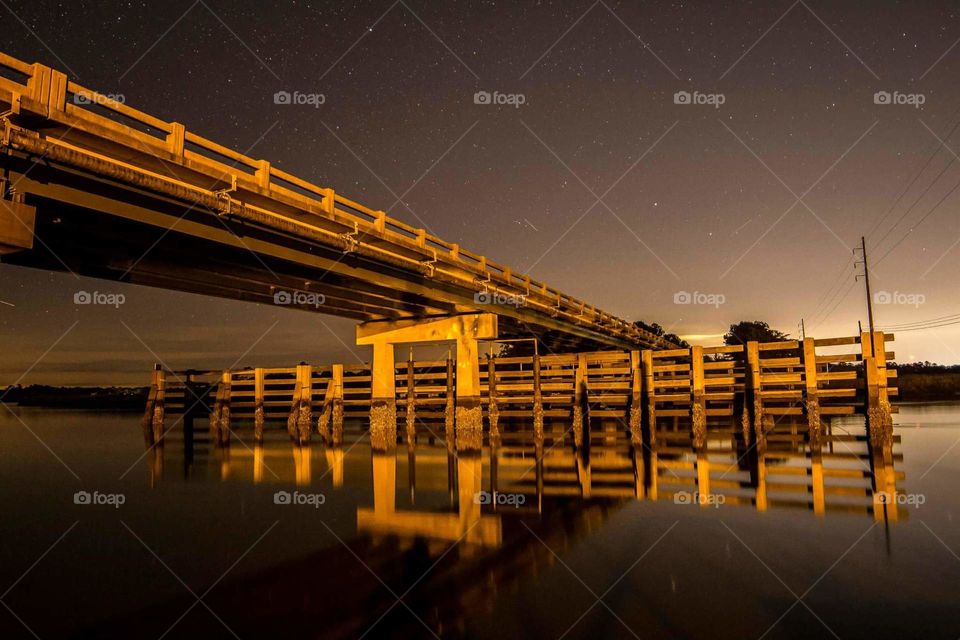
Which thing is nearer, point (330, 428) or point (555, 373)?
point (555, 373)

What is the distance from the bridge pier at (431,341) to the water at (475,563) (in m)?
11.6

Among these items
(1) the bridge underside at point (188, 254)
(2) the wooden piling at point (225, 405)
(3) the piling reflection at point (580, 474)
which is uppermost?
(1) the bridge underside at point (188, 254)

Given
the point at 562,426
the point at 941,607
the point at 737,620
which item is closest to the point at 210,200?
the point at 737,620

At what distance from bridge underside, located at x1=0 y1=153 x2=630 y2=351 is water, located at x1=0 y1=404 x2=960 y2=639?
18.5ft

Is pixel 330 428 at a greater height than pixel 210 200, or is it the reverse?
pixel 210 200

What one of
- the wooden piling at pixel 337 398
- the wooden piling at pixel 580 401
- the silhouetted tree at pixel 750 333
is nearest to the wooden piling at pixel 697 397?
the wooden piling at pixel 580 401

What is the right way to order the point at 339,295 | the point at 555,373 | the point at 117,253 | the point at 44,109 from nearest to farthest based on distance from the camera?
1. the point at 44,109
2. the point at 117,253
3. the point at 339,295
4. the point at 555,373

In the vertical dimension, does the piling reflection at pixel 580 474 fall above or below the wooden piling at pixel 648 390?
below

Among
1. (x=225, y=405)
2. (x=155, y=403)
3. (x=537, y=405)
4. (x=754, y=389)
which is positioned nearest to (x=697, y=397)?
(x=754, y=389)

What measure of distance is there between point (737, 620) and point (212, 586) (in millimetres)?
5242

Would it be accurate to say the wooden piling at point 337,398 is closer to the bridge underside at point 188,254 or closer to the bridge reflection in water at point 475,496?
the bridge underside at point 188,254

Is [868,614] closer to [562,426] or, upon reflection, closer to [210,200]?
[210,200]

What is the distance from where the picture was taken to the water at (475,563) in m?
5.38

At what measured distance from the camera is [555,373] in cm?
2775
